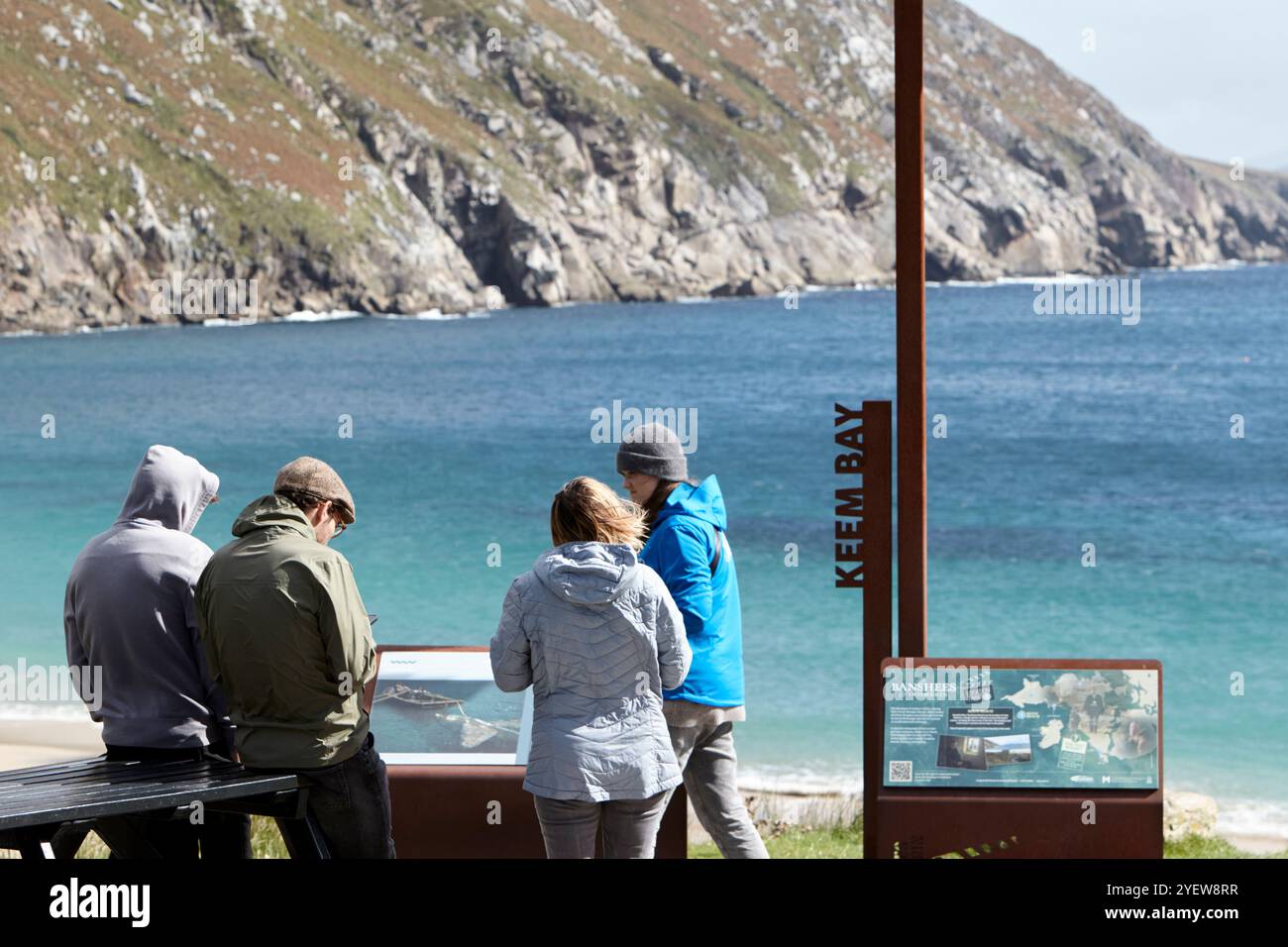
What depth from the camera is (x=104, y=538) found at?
4137 mm

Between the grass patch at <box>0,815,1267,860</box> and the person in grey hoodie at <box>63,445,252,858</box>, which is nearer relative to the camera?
the person in grey hoodie at <box>63,445,252,858</box>

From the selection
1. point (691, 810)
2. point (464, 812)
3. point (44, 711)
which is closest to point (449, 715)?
point (464, 812)

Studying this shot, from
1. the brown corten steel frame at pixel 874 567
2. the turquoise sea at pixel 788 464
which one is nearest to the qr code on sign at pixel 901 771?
the brown corten steel frame at pixel 874 567

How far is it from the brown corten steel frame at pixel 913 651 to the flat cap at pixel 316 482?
194 centimetres

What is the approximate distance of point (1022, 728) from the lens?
5070 mm

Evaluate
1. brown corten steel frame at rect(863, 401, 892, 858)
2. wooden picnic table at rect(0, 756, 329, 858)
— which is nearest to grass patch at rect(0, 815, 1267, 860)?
brown corten steel frame at rect(863, 401, 892, 858)

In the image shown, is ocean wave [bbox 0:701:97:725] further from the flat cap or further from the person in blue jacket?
the flat cap

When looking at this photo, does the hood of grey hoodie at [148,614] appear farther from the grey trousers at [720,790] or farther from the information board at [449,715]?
the grey trousers at [720,790]

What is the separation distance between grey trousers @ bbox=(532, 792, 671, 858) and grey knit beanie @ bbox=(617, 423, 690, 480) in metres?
1.07

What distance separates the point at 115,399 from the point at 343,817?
202 feet

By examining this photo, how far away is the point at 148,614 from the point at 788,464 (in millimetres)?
44898

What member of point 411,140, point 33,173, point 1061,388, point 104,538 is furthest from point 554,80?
point 104,538

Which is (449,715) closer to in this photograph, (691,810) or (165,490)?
(165,490)

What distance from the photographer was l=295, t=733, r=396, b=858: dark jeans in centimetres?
409
